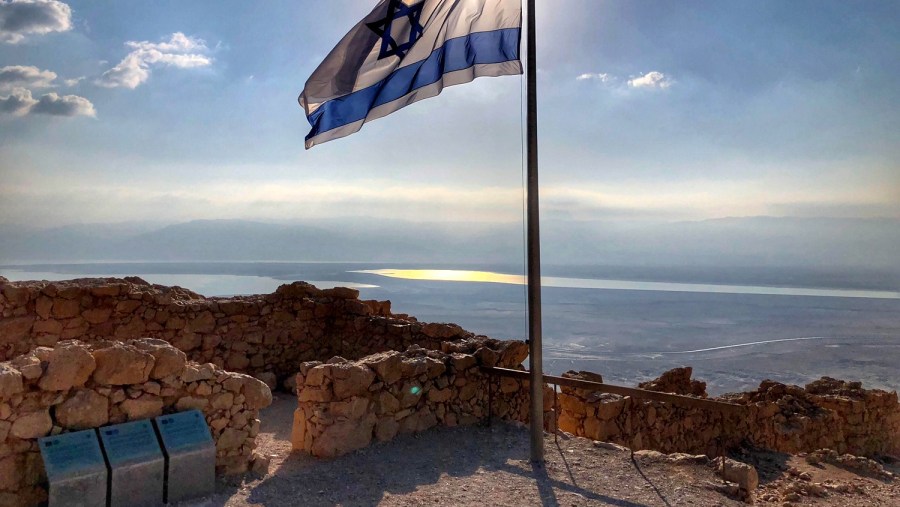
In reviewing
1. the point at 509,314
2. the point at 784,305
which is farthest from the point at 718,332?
the point at 784,305

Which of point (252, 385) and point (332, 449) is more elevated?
point (252, 385)

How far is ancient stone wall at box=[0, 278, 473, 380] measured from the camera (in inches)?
368

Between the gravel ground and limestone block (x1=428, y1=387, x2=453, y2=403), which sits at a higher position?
limestone block (x1=428, y1=387, x2=453, y2=403)

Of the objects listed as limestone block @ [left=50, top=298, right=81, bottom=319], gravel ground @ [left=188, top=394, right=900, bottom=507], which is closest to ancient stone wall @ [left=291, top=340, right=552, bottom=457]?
gravel ground @ [left=188, top=394, right=900, bottom=507]

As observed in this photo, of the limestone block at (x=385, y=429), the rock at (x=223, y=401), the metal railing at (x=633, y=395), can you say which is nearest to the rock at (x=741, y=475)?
the metal railing at (x=633, y=395)

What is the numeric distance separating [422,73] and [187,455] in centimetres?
427

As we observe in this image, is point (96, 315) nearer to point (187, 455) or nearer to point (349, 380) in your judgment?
point (349, 380)

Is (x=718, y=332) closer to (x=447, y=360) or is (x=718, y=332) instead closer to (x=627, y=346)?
(x=627, y=346)

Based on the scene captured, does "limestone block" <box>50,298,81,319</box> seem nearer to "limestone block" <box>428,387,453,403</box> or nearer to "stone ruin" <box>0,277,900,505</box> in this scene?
"stone ruin" <box>0,277,900,505</box>

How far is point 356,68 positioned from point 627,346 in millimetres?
27095

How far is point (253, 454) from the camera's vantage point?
573cm

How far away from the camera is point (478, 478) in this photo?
578 cm

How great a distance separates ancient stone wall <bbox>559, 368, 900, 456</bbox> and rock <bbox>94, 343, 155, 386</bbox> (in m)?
7.47

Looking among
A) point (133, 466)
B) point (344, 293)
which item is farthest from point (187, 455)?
point (344, 293)
